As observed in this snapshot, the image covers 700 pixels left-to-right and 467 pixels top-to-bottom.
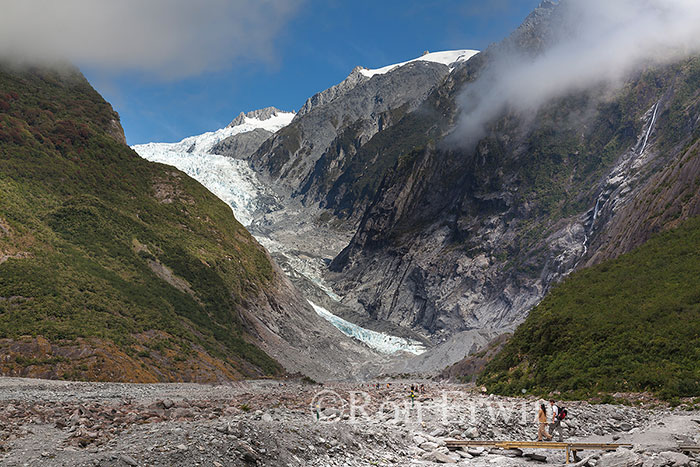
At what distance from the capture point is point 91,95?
106000 millimetres

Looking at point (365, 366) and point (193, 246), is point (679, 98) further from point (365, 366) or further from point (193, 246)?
point (193, 246)

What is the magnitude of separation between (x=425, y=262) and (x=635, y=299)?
127 m

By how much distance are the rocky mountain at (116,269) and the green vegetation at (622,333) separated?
99.1 feet

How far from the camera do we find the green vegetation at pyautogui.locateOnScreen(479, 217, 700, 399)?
2905 centimetres

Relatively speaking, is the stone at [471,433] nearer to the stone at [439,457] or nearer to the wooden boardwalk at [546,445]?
the wooden boardwalk at [546,445]

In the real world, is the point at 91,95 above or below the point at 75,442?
above

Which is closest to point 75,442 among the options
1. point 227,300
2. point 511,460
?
point 511,460

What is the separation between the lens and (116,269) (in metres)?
61.3

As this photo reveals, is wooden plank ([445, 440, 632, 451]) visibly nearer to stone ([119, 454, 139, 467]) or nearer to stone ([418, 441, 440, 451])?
stone ([418, 441, 440, 451])

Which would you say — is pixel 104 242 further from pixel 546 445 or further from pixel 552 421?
pixel 546 445

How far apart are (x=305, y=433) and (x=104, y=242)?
188 feet

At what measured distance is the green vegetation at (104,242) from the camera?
46.4 meters

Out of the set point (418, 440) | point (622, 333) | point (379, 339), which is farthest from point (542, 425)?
point (379, 339)

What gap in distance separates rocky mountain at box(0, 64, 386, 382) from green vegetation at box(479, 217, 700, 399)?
99.1ft
